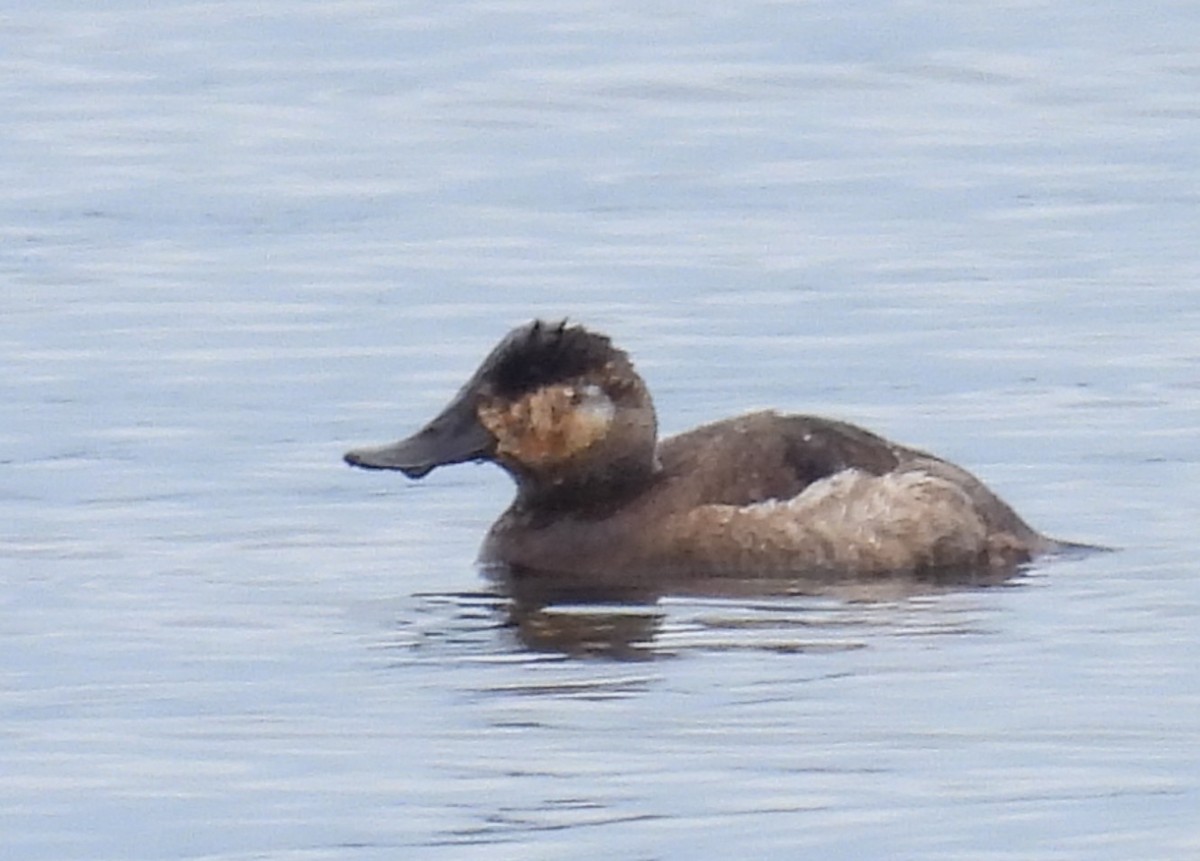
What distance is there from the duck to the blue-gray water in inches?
10.3

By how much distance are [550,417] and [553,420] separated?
0.01 m

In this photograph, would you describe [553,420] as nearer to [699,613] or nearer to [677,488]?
[677,488]

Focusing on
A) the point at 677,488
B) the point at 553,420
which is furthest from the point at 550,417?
the point at 677,488

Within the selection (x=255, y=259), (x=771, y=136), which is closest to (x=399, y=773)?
Result: (x=255, y=259)

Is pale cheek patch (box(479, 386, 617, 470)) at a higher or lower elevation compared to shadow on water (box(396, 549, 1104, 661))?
higher

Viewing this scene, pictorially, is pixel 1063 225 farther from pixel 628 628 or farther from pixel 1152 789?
pixel 1152 789

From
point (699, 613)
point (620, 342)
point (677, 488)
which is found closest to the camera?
point (699, 613)

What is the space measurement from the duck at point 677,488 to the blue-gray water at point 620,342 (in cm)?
26

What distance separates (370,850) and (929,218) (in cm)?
1052

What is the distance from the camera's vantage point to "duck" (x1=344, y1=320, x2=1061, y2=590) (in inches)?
442

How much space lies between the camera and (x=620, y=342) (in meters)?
15.0

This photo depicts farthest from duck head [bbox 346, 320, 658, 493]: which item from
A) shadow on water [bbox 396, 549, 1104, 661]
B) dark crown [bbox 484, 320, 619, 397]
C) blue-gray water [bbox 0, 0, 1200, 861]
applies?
shadow on water [bbox 396, 549, 1104, 661]

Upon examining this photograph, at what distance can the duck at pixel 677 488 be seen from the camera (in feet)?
36.8

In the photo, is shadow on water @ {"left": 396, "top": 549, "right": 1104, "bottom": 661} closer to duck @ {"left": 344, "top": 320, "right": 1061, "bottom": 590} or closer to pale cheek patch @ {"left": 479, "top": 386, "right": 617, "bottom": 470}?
duck @ {"left": 344, "top": 320, "right": 1061, "bottom": 590}
